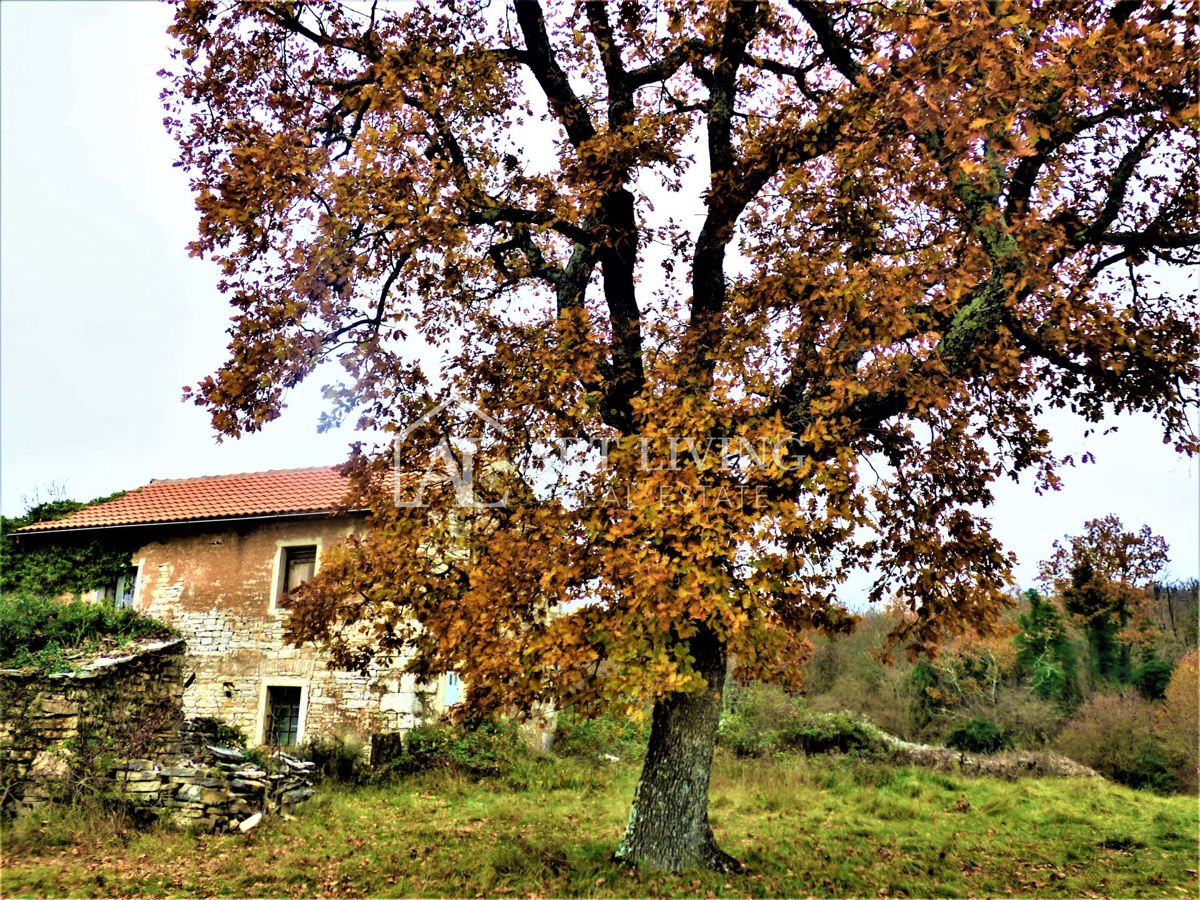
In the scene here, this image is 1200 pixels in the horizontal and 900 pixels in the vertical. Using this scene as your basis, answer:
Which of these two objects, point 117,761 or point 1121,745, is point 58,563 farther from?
point 1121,745

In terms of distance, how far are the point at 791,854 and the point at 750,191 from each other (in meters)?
7.87

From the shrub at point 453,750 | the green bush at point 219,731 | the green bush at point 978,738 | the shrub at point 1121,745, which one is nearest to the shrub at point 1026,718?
the green bush at point 978,738

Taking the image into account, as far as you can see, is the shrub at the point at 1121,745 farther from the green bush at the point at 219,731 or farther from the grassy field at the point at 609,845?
the green bush at the point at 219,731

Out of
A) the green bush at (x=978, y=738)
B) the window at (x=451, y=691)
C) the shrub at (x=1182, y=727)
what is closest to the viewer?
the window at (x=451, y=691)

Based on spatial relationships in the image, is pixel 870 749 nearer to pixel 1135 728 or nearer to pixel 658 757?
pixel 1135 728

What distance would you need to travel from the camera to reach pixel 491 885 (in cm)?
805

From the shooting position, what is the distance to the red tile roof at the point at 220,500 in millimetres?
17750

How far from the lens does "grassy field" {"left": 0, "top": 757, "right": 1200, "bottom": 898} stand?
8320 mm

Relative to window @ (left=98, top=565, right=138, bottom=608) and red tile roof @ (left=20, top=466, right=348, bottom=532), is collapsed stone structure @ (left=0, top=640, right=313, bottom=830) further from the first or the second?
window @ (left=98, top=565, right=138, bottom=608)

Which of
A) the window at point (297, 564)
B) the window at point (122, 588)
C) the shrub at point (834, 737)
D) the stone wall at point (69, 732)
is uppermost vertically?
the window at point (297, 564)

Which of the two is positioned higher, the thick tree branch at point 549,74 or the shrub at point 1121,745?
the thick tree branch at point 549,74

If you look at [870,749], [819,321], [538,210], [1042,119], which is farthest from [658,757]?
[870,749]

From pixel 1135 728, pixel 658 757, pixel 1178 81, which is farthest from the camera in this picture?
pixel 1135 728

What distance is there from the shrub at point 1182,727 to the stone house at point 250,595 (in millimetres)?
15577
